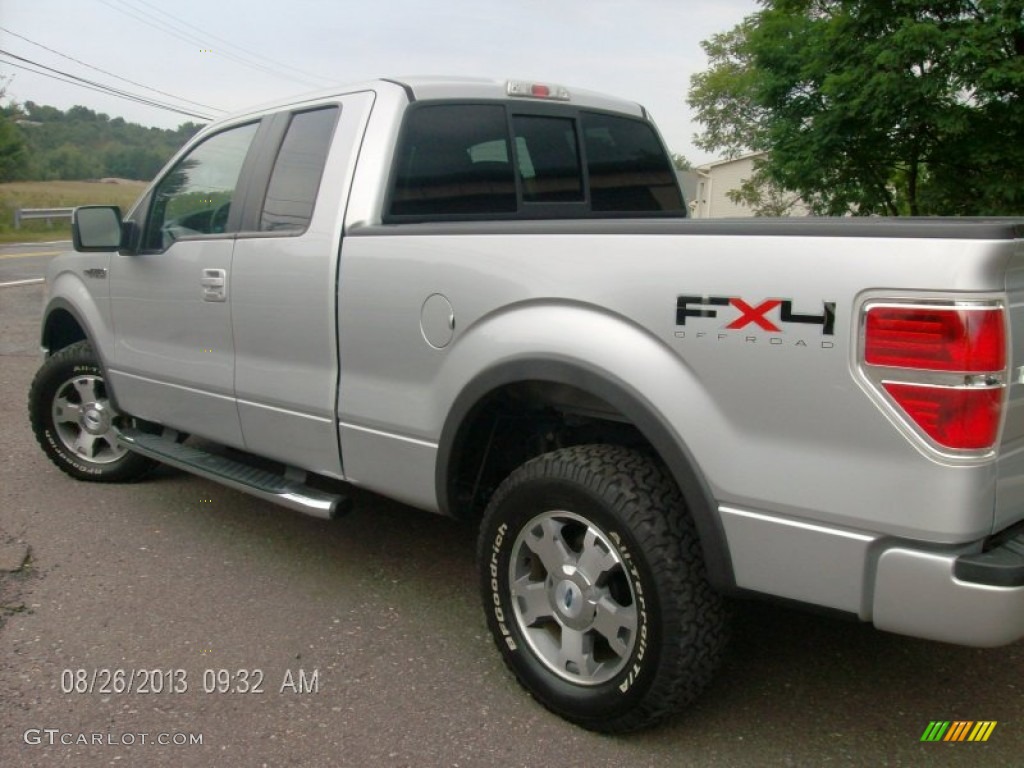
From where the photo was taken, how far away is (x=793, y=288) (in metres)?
2.13

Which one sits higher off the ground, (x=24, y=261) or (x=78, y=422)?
(x=78, y=422)

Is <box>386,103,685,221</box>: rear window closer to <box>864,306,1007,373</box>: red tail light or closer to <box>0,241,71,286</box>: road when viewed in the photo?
<box>864,306,1007,373</box>: red tail light

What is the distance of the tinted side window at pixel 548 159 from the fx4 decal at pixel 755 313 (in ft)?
5.49

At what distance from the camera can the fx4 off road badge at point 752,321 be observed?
82.4 inches

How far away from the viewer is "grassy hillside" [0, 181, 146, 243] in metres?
34.0

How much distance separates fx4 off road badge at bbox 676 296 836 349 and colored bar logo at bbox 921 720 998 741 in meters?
1.38

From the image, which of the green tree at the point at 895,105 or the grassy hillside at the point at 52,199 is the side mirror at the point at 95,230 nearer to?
the green tree at the point at 895,105

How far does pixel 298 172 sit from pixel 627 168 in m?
1.55

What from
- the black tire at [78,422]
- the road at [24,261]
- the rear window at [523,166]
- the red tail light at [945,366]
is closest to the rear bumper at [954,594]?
the red tail light at [945,366]

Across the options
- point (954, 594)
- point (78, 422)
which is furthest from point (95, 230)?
point (954, 594)

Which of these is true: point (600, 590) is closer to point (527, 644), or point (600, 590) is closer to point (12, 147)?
point (527, 644)

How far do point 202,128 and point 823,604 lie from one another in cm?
353

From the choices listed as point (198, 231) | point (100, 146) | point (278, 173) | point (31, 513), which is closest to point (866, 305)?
point (278, 173)

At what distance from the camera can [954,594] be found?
202cm
